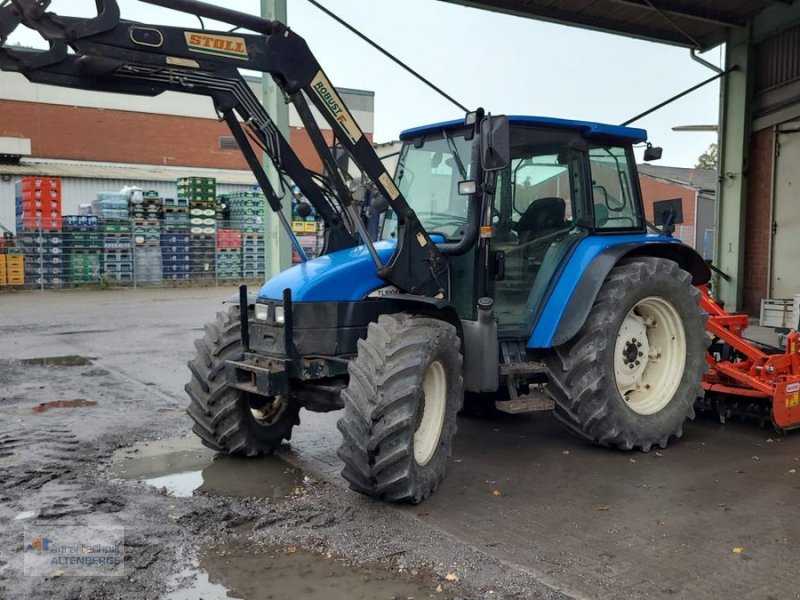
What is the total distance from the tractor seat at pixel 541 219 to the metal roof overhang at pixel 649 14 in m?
5.08

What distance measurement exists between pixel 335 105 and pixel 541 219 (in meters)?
1.88

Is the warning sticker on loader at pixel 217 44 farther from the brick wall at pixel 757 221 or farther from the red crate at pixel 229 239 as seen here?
the red crate at pixel 229 239

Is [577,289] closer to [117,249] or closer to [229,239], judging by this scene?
[117,249]

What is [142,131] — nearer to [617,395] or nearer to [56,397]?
[56,397]

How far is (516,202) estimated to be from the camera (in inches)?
229

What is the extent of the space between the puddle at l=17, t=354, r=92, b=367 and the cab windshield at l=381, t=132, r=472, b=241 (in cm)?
605

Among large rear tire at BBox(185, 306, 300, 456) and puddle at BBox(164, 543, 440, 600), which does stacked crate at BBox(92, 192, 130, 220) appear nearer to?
large rear tire at BBox(185, 306, 300, 456)

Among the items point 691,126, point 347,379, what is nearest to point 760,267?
point 691,126

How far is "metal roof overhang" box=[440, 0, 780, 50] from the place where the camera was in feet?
35.2

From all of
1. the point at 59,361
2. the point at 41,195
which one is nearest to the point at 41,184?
the point at 41,195

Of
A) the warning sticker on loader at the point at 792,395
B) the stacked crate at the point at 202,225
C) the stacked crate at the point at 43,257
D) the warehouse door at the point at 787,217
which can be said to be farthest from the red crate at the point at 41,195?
the warning sticker on loader at the point at 792,395

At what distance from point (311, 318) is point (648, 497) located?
2.40 metres

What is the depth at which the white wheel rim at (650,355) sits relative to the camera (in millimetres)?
6105

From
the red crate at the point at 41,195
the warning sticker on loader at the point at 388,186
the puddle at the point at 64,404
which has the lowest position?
the puddle at the point at 64,404
